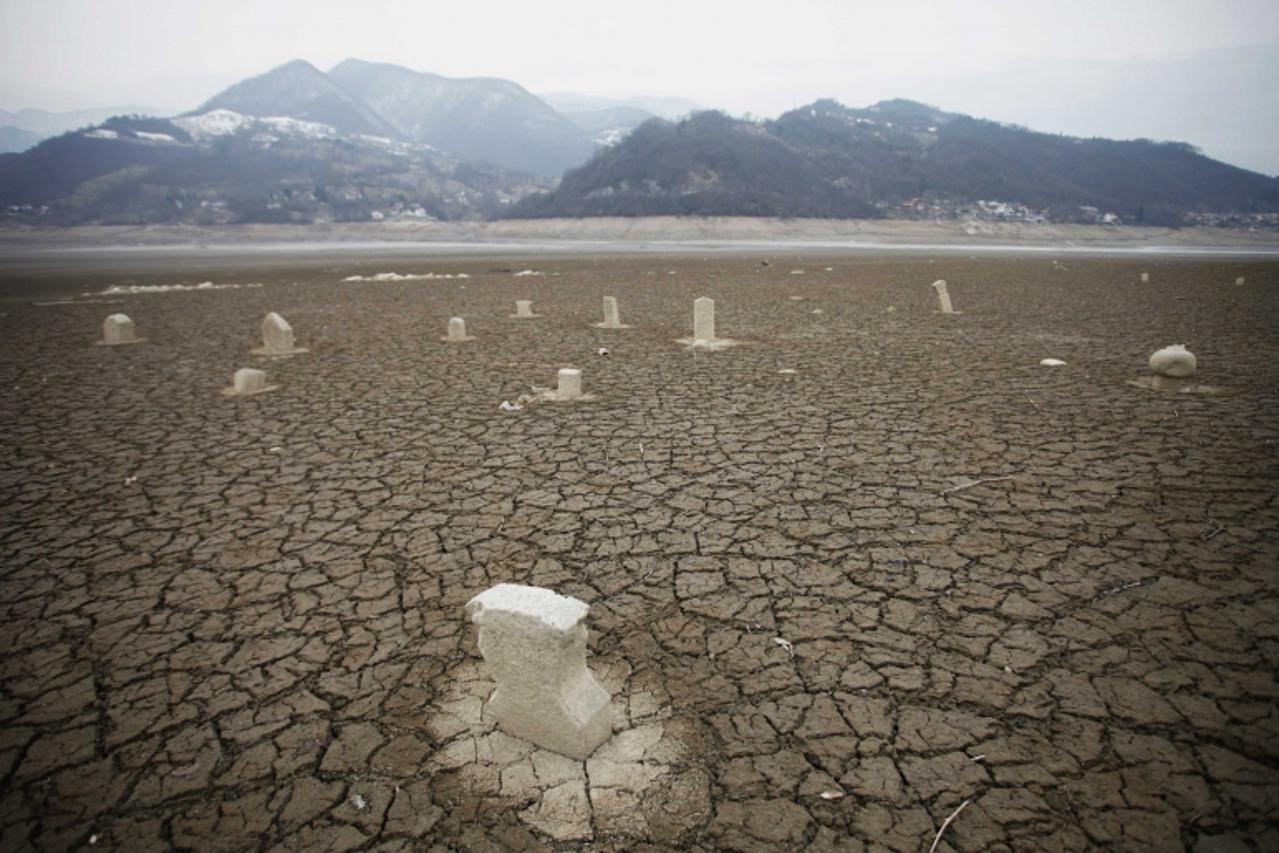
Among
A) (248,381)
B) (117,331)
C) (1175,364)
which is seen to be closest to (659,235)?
(117,331)

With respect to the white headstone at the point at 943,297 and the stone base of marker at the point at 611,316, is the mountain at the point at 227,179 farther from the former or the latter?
the white headstone at the point at 943,297

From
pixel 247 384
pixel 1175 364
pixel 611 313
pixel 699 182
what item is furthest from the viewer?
pixel 699 182

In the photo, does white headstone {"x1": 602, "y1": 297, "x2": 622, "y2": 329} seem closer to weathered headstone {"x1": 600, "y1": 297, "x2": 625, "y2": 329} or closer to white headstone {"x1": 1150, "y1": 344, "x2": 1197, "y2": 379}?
weathered headstone {"x1": 600, "y1": 297, "x2": 625, "y2": 329}

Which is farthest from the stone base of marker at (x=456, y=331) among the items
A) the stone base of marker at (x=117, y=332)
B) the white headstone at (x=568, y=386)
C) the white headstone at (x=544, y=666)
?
the white headstone at (x=544, y=666)

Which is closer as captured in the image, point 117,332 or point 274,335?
point 274,335

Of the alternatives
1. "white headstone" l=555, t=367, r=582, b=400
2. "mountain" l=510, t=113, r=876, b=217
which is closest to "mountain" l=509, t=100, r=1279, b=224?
"mountain" l=510, t=113, r=876, b=217

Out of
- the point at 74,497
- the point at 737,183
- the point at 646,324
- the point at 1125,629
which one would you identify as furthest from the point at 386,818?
the point at 737,183

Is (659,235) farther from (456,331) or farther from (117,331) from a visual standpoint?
(117,331)
